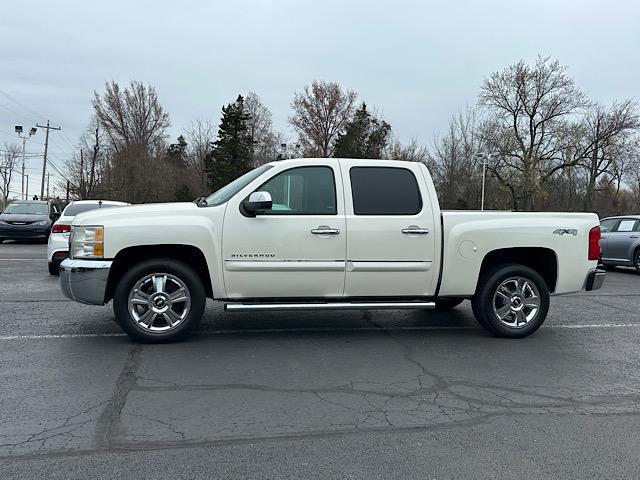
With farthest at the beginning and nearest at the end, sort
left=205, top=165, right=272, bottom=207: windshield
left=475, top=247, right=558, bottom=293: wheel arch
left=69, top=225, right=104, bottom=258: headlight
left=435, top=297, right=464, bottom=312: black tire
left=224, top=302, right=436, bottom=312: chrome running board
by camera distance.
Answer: left=435, top=297, right=464, bottom=312: black tire, left=475, top=247, right=558, bottom=293: wheel arch, left=205, top=165, right=272, bottom=207: windshield, left=224, top=302, right=436, bottom=312: chrome running board, left=69, top=225, right=104, bottom=258: headlight

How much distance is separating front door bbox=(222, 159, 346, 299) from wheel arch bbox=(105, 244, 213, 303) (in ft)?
1.08

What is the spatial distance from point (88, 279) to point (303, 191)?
2418 mm

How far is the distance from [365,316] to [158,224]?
10.7 feet

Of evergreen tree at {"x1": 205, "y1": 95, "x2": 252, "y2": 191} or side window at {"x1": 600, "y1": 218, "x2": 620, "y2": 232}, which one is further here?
evergreen tree at {"x1": 205, "y1": 95, "x2": 252, "y2": 191}

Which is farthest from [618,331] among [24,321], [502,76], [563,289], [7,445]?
[502,76]

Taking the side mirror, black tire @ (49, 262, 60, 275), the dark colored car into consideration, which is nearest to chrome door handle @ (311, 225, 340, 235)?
the side mirror

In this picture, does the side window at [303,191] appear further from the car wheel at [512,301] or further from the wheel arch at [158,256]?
the car wheel at [512,301]

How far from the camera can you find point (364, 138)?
183 feet

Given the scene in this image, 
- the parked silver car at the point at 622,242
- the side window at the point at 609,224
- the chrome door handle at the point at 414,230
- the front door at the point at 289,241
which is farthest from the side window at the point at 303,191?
the side window at the point at 609,224

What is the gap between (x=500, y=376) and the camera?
503 cm

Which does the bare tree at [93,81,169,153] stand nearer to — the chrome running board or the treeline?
the treeline

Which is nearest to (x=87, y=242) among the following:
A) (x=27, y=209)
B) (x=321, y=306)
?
(x=321, y=306)

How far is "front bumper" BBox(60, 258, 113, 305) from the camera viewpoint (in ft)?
18.2

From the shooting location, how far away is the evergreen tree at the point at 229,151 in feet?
157
